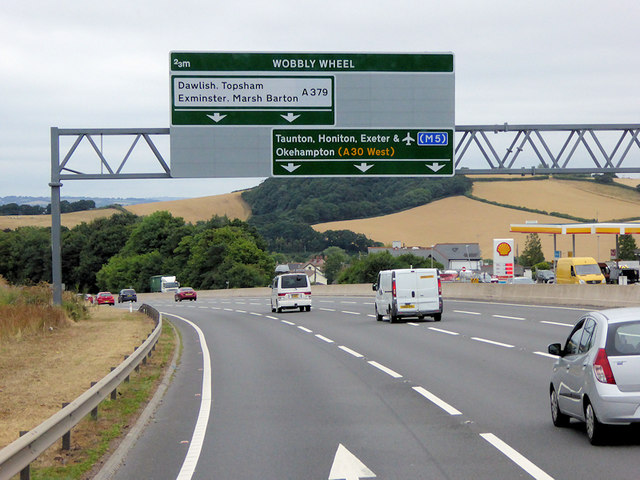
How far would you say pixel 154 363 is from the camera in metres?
19.2

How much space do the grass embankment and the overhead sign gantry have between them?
255 inches

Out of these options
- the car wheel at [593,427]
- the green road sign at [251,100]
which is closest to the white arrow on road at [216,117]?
the green road sign at [251,100]

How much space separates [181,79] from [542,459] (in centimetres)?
2499

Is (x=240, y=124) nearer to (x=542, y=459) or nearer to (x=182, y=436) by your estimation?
(x=182, y=436)

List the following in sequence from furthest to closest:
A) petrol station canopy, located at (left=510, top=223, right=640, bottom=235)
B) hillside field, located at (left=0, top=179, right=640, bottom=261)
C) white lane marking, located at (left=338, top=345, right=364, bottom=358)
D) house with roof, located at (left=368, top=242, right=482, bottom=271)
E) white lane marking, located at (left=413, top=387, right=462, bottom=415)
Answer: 1. house with roof, located at (left=368, top=242, right=482, bottom=271)
2. hillside field, located at (left=0, top=179, right=640, bottom=261)
3. petrol station canopy, located at (left=510, top=223, right=640, bottom=235)
4. white lane marking, located at (left=338, top=345, right=364, bottom=358)
5. white lane marking, located at (left=413, top=387, right=462, bottom=415)

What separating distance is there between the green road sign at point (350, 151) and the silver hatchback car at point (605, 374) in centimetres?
2218

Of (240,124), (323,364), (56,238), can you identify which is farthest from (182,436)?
(56,238)

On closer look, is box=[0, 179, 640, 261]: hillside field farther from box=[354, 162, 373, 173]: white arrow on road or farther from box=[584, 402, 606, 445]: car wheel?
box=[584, 402, 606, 445]: car wheel

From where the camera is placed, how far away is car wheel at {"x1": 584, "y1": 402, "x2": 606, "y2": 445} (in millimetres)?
8609

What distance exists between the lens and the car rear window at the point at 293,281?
42.8 meters

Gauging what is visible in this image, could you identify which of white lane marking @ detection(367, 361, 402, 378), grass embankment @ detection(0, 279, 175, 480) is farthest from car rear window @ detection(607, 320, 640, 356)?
white lane marking @ detection(367, 361, 402, 378)

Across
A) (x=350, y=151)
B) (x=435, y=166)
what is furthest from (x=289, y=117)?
(x=435, y=166)

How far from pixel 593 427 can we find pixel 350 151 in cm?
2316

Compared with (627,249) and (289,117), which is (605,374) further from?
(627,249)
